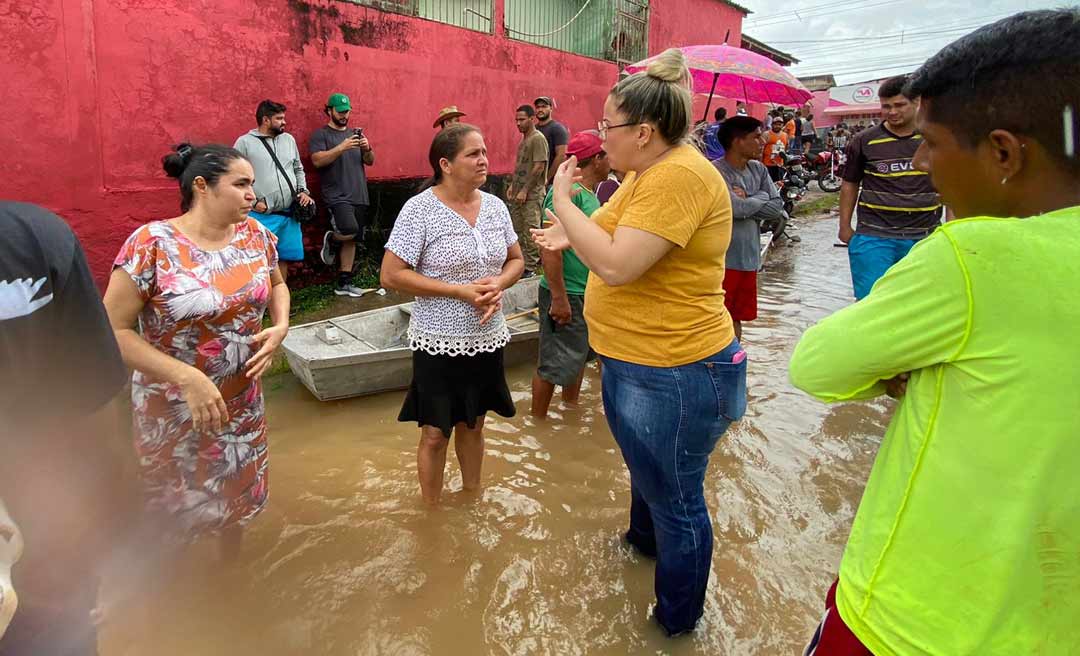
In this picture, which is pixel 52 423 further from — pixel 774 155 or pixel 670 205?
pixel 774 155

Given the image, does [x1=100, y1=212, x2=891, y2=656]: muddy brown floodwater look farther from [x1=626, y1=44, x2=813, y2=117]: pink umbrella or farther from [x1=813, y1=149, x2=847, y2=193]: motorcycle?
[x1=813, y1=149, x2=847, y2=193]: motorcycle

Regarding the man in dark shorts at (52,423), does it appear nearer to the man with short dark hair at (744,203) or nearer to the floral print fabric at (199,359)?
the floral print fabric at (199,359)

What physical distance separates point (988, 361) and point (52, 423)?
180 cm

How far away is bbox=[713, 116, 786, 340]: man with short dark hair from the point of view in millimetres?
4355

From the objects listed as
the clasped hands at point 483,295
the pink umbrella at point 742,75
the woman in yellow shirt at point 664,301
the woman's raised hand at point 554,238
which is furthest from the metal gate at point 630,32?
the woman in yellow shirt at point 664,301

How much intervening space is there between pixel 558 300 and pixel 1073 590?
9.86 feet

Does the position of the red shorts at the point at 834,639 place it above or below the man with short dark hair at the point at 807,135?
below

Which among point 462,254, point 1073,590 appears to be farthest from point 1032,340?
point 462,254

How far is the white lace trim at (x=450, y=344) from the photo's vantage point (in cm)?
290

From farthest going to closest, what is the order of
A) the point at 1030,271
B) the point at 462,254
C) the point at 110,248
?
the point at 110,248
the point at 462,254
the point at 1030,271

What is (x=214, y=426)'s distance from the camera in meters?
2.34

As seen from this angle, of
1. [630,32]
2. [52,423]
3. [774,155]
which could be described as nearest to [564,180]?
[52,423]

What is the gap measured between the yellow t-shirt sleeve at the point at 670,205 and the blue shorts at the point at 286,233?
480 centimetres

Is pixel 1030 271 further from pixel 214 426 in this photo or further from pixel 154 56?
pixel 154 56
